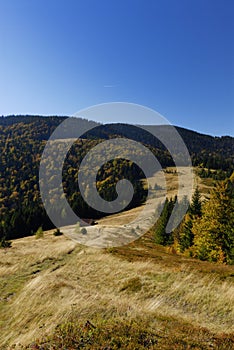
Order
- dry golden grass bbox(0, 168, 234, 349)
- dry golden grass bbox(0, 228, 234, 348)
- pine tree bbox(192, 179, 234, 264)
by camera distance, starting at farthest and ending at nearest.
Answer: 1. pine tree bbox(192, 179, 234, 264)
2. dry golden grass bbox(0, 228, 234, 348)
3. dry golden grass bbox(0, 168, 234, 349)

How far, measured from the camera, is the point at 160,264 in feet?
84.6

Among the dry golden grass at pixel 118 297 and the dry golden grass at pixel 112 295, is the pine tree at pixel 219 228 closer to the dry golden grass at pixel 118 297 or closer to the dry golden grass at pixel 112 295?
the dry golden grass at pixel 118 297

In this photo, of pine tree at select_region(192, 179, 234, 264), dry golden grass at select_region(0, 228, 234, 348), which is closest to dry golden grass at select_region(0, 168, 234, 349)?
dry golden grass at select_region(0, 228, 234, 348)

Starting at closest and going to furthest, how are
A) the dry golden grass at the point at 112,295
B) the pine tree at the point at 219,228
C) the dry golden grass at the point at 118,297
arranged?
the dry golden grass at the point at 118,297
the dry golden grass at the point at 112,295
the pine tree at the point at 219,228

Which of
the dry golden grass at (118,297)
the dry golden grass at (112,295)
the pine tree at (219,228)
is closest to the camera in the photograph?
the dry golden grass at (118,297)

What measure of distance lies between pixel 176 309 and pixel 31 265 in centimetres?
2070

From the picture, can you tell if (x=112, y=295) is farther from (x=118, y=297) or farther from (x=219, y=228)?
(x=219, y=228)

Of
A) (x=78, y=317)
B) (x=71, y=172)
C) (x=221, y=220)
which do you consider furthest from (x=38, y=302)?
(x=71, y=172)

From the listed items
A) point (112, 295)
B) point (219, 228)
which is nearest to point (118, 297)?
point (112, 295)

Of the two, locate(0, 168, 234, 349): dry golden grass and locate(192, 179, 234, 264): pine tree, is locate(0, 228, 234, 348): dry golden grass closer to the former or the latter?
locate(0, 168, 234, 349): dry golden grass

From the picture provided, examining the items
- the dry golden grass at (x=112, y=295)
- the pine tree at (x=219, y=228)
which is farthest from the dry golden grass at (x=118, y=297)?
the pine tree at (x=219, y=228)

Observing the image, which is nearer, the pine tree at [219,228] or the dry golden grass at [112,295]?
the dry golden grass at [112,295]

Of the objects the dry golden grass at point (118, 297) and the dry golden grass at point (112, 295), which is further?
the dry golden grass at point (112, 295)

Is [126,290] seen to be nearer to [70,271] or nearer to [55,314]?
[55,314]
